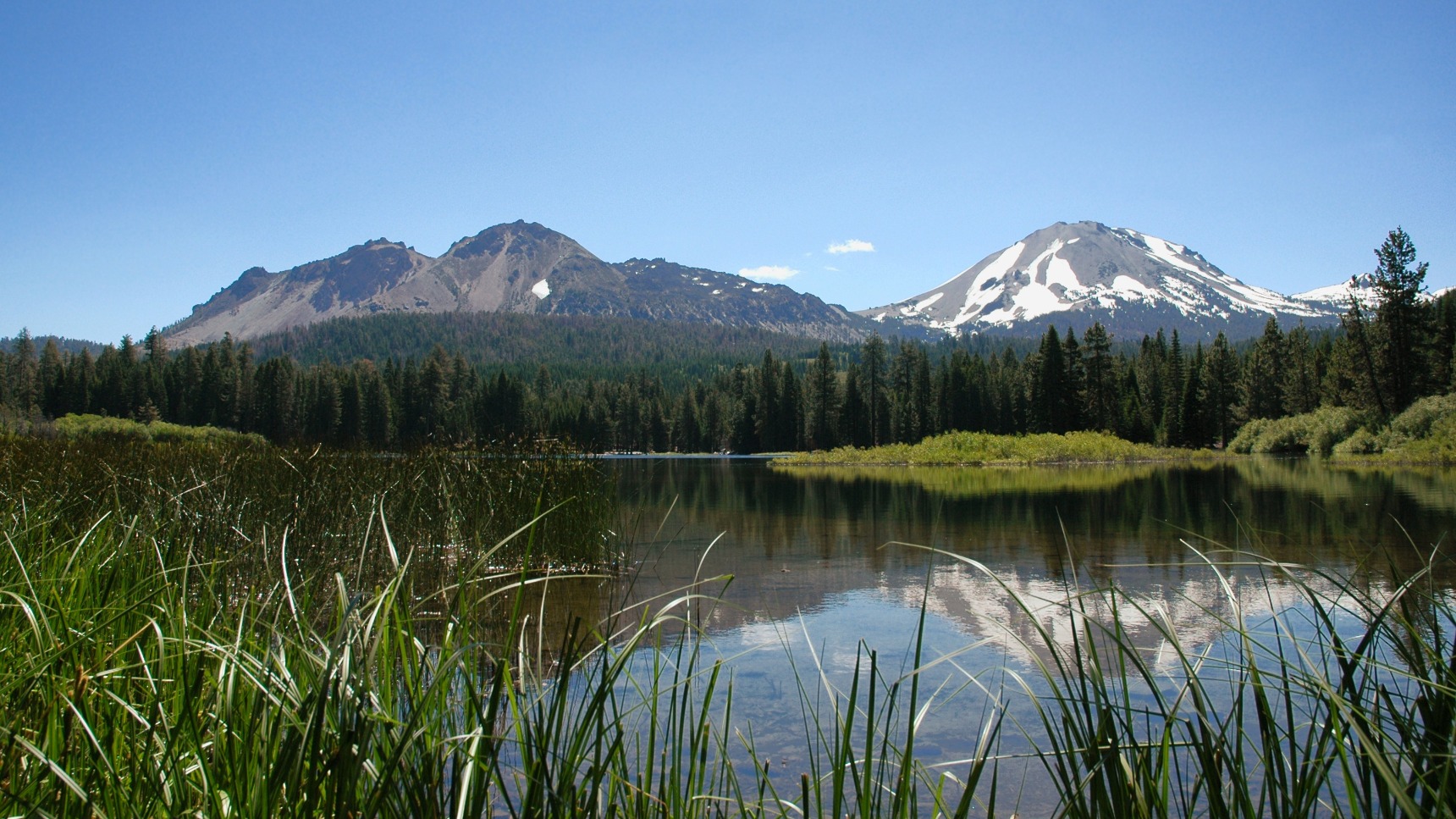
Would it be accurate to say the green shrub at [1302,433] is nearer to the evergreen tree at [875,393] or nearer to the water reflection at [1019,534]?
Result: the water reflection at [1019,534]

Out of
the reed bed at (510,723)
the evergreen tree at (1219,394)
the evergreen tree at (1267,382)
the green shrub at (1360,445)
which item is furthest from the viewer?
the evergreen tree at (1219,394)

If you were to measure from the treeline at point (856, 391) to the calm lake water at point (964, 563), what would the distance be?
78.5ft

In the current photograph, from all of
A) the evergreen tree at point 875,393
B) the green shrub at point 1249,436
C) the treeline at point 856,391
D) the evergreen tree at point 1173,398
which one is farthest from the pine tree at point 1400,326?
the evergreen tree at point 875,393

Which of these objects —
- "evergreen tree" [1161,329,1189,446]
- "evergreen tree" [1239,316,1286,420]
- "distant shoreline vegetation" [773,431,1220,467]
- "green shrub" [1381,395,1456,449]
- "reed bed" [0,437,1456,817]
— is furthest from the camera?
"evergreen tree" [1161,329,1189,446]

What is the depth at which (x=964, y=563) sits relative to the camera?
41.7 feet

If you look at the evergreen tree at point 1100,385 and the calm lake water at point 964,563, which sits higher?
the evergreen tree at point 1100,385

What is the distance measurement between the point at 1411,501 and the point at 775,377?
6983 centimetres

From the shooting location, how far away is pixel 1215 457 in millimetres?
49156

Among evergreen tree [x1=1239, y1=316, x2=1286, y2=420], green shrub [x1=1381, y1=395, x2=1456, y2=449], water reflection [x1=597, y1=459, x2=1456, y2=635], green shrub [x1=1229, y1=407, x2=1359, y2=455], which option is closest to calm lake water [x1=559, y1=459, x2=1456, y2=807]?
water reflection [x1=597, y1=459, x2=1456, y2=635]

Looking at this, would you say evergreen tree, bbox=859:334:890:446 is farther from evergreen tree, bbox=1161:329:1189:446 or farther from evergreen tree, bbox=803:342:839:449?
evergreen tree, bbox=1161:329:1189:446

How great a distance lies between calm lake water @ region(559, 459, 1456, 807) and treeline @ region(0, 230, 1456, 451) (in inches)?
942

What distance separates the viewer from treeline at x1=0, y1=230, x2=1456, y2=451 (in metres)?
45.8

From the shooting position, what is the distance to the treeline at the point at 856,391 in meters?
45.8

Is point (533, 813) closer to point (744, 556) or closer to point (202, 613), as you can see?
point (202, 613)
